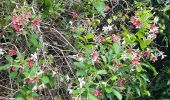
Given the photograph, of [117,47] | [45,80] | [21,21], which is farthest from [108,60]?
[21,21]

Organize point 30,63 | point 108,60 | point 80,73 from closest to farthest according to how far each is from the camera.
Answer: point 30,63 → point 80,73 → point 108,60

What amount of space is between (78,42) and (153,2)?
109cm

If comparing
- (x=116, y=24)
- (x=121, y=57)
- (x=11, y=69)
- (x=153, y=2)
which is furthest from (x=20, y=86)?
(x=153, y=2)

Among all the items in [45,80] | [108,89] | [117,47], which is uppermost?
[117,47]

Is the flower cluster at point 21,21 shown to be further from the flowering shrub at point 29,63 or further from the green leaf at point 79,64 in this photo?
the green leaf at point 79,64

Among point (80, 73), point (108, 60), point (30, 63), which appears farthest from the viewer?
point (108, 60)

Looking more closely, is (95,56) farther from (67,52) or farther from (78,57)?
(67,52)

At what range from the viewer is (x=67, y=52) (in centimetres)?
248

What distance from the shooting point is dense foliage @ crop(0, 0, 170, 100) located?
2115 millimetres

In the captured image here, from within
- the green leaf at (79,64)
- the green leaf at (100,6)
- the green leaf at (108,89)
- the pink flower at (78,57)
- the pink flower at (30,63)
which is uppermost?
the green leaf at (100,6)

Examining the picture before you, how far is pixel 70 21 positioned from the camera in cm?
262

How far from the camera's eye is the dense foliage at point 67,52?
2.12 metres

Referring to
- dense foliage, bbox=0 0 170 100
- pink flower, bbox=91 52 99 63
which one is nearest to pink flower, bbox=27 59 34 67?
dense foliage, bbox=0 0 170 100

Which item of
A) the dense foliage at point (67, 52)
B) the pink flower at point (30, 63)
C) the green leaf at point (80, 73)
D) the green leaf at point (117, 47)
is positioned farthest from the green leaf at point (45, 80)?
the green leaf at point (117, 47)
